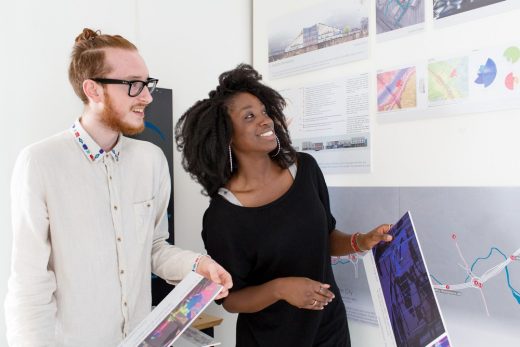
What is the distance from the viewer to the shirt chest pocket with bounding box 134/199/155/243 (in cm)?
172

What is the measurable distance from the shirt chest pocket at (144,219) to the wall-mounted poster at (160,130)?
796 millimetres

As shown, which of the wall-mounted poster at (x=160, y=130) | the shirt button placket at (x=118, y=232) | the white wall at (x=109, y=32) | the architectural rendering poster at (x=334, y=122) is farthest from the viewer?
the wall-mounted poster at (x=160, y=130)

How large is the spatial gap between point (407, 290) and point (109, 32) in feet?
6.02

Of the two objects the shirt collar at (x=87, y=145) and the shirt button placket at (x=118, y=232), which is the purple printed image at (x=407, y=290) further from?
the shirt collar at (x=87, y=145)

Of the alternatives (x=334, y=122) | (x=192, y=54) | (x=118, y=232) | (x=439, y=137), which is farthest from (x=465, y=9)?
(x=118, y=232)

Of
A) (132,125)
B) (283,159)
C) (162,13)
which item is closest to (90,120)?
(132,125)

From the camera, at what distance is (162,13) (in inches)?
103

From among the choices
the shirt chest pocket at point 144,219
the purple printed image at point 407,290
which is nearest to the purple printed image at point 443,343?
the purple printed image at point 407,290

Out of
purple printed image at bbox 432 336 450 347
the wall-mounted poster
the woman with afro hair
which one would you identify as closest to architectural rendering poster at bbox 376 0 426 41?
the woman with afro hair

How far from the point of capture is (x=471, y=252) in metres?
1.91

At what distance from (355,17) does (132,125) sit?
128cm

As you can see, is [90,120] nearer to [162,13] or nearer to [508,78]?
[162,13]

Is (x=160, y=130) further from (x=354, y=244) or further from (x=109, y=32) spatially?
(x=354, y=244)

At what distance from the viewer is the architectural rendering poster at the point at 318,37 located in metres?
2.35
